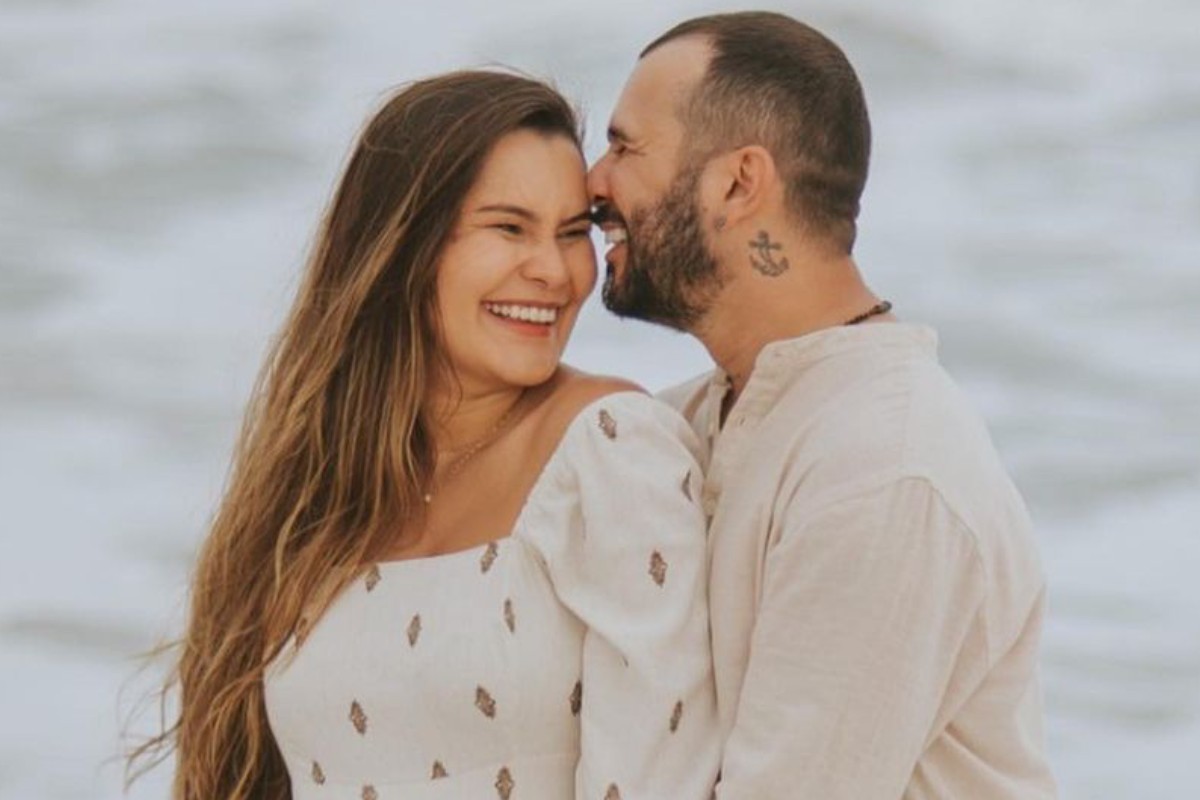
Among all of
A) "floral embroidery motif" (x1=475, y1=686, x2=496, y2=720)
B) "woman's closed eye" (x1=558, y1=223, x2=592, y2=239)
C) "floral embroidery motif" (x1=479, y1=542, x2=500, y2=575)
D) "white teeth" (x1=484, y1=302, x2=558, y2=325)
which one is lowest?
"floral embroidery motif" (x1=475, y1=686, x2=496, y2=720)

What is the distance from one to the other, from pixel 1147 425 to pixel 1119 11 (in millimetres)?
2127

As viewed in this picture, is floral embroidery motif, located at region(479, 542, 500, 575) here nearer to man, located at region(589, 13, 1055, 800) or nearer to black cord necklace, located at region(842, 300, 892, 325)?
man, located at region(589, 13, 1055, 800)

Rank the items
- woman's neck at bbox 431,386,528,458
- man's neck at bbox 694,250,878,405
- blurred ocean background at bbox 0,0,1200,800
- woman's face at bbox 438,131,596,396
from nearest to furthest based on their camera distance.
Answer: man's neck at bbox 694,250,878,405 → woman's face at bbox 438,131,596,396 → woman's neck at bbox 431,386,528,458 → blurred ocean background at bbox 0,0,1200,800

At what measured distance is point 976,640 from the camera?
2416 millimetres

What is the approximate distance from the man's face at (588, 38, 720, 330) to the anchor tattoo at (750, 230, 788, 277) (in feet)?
0.13

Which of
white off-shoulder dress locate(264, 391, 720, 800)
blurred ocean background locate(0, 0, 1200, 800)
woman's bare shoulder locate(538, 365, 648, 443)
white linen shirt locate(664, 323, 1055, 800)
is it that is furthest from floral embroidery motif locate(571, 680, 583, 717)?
blurred ocean background locate(0, 0, 1200, 800)

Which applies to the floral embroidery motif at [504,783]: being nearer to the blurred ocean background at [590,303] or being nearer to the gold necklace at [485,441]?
the gold necklace at [485,441]

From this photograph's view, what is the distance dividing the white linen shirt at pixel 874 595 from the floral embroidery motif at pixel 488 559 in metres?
0.23

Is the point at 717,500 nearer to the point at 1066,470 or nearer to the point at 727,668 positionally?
the point at 727,668

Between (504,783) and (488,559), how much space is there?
210 millimetres

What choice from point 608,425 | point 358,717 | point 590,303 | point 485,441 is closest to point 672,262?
point 608,425

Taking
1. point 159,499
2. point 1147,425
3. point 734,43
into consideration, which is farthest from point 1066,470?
point 734,43

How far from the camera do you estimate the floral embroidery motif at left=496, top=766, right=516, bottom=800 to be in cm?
260

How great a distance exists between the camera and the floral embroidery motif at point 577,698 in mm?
2570
